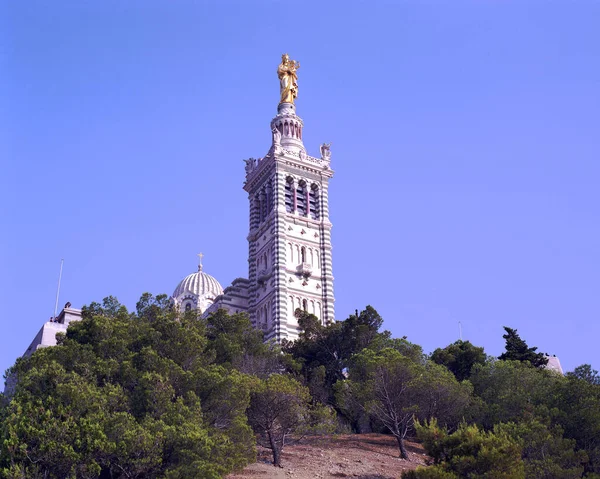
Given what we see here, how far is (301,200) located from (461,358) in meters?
25.1

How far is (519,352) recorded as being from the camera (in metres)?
60.4

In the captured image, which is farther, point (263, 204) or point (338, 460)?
point (263, 204)

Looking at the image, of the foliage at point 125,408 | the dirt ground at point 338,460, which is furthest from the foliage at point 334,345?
the foliage at point 125,408

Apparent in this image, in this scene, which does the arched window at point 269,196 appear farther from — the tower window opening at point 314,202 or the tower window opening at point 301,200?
the tower window opening at point 314,202

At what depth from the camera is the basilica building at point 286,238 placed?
70562 mm

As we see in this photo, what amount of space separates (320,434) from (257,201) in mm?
34707

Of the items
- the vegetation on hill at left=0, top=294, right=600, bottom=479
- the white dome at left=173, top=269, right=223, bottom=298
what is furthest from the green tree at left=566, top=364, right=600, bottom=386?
the white dome at left=173, top=269, right=223, bottom=298

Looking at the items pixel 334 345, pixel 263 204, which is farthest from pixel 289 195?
pixel 334 345

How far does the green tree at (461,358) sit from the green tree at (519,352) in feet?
9.27

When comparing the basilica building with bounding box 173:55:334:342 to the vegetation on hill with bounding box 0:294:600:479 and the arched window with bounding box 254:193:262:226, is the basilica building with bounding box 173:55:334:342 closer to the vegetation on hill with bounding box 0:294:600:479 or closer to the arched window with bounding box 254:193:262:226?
the arched window with bounding box 254:193:262:226

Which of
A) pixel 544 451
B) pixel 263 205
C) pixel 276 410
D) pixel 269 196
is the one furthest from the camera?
pixel 263 205

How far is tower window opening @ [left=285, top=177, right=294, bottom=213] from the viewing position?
75.3 meters

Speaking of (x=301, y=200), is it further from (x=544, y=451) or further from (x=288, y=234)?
(x=544, y=451)

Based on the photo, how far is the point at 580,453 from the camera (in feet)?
129
